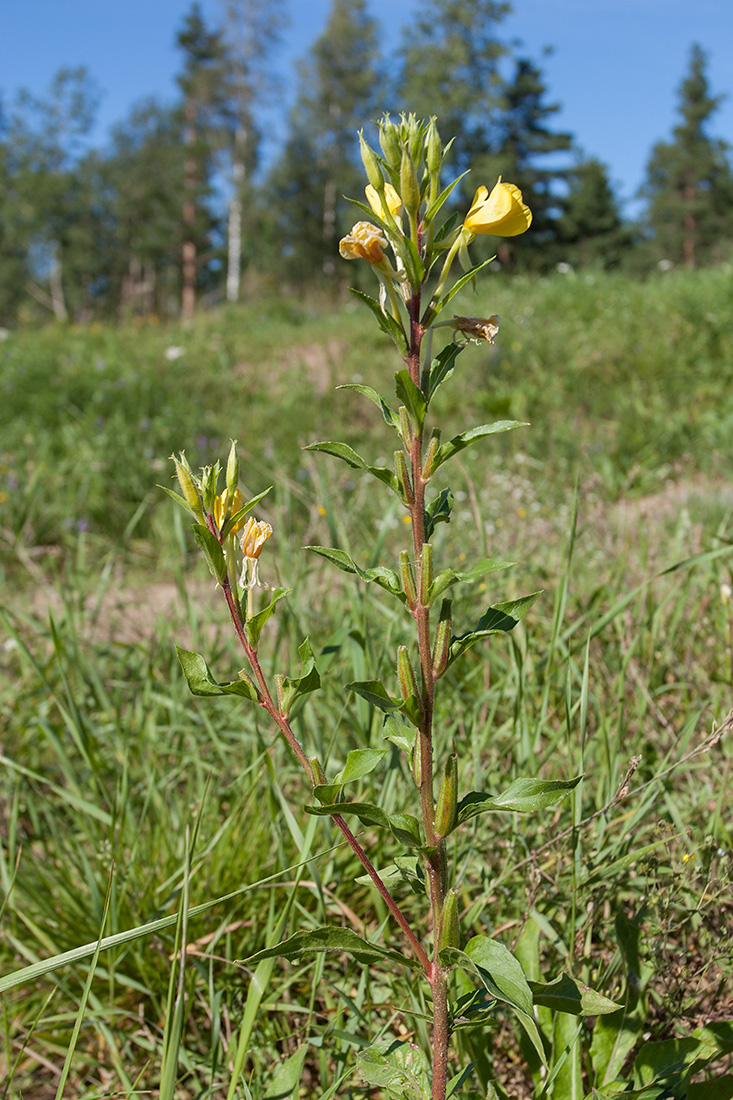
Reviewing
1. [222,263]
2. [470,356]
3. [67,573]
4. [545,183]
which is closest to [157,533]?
[67,573]

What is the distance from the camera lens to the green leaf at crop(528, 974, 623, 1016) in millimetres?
757

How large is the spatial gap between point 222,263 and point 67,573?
38586 mm

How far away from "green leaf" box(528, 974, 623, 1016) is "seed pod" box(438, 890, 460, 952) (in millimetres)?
110

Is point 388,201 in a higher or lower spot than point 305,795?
higher

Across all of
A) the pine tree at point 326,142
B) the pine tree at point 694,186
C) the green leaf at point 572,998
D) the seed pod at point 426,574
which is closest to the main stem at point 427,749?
the seed pod at point 426,574

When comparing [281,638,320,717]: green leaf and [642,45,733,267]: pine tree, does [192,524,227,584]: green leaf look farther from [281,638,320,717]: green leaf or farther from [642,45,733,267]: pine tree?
[642,45,733,267]: pine tree

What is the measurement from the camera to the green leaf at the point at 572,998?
757mm

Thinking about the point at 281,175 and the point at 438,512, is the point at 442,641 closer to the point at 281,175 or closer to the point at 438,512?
the point at 438,512

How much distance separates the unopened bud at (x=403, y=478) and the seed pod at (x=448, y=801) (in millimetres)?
256

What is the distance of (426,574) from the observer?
0.71 meters

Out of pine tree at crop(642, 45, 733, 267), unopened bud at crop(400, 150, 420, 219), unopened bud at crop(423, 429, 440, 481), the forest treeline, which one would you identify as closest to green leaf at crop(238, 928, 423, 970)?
unopened bud at crop(423, 429, 440, 481)

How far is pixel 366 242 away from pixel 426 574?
0.33 metres

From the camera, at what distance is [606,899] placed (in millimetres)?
1133

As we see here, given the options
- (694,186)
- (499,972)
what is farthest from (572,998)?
(694,186)
